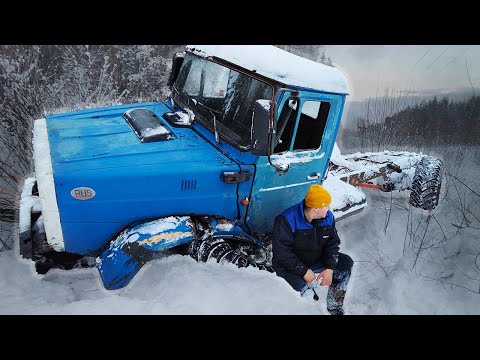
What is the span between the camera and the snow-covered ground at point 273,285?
278 centimetres

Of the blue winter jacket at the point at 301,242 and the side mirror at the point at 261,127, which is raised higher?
the side mirror at the point at 261,127

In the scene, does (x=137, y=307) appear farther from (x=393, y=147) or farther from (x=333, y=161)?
(x=393, y=147)

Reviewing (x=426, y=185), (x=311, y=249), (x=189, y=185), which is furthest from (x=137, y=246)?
(x=426, y=185)

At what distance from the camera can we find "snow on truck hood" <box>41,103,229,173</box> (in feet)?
9.18

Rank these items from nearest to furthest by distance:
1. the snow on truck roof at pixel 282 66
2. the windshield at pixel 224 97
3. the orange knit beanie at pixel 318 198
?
the orange knit beanie at pixel 318 198 < the snow on truck roof at pixel 282 66 < the windshield at pixel 224 97

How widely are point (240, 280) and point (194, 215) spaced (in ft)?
2.54

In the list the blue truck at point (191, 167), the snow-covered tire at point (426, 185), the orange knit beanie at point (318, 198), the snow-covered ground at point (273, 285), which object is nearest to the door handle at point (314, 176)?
the blue truck at point (191, 167)

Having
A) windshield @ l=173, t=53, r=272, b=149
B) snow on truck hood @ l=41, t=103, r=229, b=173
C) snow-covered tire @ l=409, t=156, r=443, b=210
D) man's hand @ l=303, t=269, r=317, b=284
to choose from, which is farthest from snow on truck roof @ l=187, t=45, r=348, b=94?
snow-covered tire @ l=409, t=156, r=443, b=210

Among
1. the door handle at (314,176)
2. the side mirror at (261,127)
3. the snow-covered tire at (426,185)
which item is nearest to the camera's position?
the side mirror at (261,127)

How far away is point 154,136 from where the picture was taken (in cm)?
323

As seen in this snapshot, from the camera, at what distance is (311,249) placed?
10.3 feet

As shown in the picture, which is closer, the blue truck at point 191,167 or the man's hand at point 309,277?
the blue truck at point 191,167

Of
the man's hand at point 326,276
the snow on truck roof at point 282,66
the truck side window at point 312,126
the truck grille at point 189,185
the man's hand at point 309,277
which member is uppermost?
the snow on truck roof at point 282,66

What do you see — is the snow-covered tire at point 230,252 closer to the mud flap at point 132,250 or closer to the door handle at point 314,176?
the mud flap at point 132,250
